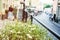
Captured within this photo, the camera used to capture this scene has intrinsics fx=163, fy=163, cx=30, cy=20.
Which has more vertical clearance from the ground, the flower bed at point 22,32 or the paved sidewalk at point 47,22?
the paved sidewalk at point 47,22

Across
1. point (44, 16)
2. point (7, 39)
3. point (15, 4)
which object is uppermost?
point (15, 4)

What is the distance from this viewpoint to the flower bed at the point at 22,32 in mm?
1646

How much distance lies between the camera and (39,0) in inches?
69.0

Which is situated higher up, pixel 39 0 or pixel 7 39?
pixel 39 0

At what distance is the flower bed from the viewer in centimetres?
165

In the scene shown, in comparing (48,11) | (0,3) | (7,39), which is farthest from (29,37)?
(0,3)

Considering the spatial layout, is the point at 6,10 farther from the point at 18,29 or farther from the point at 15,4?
the point at 18,29

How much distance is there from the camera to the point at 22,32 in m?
1.65

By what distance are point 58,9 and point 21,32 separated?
44cm

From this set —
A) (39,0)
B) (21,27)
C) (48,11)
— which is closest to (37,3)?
(39,0)

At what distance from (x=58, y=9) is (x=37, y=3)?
25cm

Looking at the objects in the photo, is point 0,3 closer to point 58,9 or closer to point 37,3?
point 37,3

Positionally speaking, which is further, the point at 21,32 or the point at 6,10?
the point at 6,10

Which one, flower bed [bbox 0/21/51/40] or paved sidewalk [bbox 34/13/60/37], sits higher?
paved sidewalk [bbox 34/13/60/37]
